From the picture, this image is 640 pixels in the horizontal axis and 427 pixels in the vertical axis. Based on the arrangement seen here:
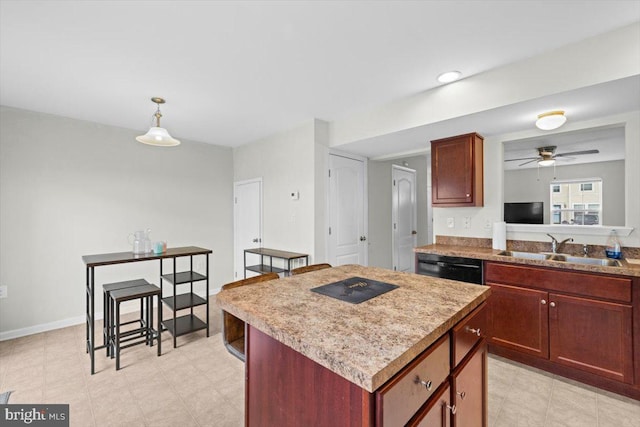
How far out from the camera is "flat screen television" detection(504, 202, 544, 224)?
10.3 ft

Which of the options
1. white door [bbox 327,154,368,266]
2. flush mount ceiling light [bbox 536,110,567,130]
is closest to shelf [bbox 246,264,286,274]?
white door [bbox 327,154,368,266]

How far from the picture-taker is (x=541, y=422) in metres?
1.83

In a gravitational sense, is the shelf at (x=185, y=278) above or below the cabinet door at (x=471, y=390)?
above

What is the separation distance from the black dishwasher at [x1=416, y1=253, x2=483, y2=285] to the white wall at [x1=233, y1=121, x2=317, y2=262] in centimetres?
129

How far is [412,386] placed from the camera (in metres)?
0.90

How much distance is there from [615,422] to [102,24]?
4117 millimetres

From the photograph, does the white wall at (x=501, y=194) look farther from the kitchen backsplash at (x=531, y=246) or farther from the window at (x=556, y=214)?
the window at (x=556, y=214)

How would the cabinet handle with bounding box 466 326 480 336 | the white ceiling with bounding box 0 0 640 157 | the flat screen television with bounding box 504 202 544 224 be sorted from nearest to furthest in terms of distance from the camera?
the cabinet handle with bounding box 466 326 480 336, the white ceiling with bounding box 0 0 640 157, the flat screen television with bounding box 504 202 544 224

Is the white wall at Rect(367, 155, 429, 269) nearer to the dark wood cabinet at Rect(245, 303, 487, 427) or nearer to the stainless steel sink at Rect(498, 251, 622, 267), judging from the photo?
the stainless steel sink at Rect(498, 251, 622, 267)

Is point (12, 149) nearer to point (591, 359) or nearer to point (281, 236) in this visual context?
point (281, 236)

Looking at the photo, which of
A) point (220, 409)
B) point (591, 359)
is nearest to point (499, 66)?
point (591, 359)

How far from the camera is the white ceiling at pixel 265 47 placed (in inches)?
65.2

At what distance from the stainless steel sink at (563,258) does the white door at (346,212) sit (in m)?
1.81

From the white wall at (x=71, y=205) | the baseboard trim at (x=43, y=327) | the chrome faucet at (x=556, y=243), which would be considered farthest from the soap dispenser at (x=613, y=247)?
the baseboard trim at (x=43, y=327)
